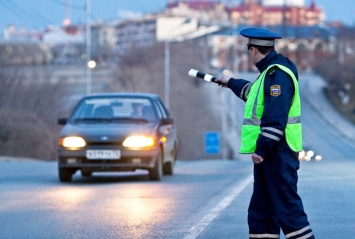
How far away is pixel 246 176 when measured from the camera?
20188 mm

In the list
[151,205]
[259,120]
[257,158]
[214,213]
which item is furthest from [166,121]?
[257,158]

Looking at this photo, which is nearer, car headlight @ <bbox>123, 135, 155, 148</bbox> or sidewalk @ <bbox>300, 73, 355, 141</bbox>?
car headlight @ <bbox>123, 135, 155, 148</bbox>

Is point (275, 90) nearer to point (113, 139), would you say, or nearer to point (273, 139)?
point (273, 139)

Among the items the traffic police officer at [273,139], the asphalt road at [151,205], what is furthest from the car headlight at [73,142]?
the traffic police officer at [273,139]

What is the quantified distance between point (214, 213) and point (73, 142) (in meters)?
6.03

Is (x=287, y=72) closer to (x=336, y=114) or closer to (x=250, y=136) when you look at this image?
(x=250, y=136)

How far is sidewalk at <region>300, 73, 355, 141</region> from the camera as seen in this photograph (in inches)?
4190

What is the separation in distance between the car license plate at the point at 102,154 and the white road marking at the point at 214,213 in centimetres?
208

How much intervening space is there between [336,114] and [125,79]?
24.7 meters

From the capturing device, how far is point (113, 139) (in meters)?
18.0

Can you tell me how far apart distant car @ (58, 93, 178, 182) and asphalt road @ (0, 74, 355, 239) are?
1.04 feet

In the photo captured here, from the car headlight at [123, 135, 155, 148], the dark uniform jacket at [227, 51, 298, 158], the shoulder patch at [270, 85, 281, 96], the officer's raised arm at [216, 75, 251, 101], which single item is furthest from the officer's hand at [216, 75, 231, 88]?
the car headlight at [123, 135, 155, 148]

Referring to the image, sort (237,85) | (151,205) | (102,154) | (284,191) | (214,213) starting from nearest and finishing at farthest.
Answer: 1. (284,191)
2. (237,85)
3. (214,213)
4. (151,205)
5. (102,154)

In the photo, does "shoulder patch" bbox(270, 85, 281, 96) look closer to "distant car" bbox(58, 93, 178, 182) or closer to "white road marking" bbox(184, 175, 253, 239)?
"white road marking" bbox(184, 175, 253, 239)
